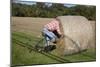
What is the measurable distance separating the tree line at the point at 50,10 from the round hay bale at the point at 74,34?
0.07m

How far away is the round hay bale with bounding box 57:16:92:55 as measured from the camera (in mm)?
2518

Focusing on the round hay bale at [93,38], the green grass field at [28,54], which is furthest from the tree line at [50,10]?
the green grass field at [28,54]

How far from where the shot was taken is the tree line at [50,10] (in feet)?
7.67

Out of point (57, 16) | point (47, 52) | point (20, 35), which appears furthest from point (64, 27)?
point (20, 35)

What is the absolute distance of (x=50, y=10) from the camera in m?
2.48

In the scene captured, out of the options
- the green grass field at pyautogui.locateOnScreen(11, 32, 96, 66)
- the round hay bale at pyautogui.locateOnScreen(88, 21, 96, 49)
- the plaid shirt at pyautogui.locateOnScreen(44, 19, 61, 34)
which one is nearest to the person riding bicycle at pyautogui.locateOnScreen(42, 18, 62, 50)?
the plaid shirt at pyautogui.locateOnScreen(44, 19, 61, 34)

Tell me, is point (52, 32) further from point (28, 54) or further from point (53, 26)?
point (28, 54)

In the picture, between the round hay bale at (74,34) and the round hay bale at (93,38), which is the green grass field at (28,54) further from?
the round hay bale at (93,38)

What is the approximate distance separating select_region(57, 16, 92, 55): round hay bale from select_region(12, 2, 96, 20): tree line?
67 mm

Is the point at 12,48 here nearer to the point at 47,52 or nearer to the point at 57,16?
the point at 47,52

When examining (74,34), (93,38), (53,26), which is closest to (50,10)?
(53,26)

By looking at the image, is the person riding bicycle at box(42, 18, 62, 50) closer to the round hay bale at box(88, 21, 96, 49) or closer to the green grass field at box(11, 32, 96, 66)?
the green grass field at box(11, 32, 96, 66)

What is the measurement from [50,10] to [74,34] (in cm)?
42
